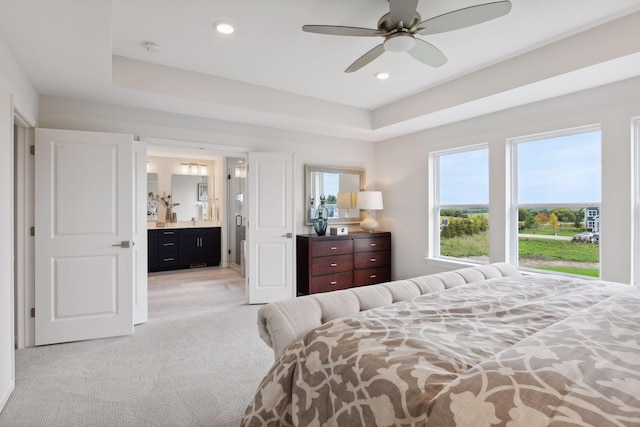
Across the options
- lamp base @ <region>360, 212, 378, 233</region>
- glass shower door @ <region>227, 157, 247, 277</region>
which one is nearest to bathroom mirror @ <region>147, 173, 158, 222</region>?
glass shower door @ <region>227, 157, 247, 277</region>

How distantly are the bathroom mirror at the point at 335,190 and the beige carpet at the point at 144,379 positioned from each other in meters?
2.13

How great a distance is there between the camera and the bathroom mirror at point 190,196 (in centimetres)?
755

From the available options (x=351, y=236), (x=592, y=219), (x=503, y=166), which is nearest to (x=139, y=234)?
(x=351, y=236)

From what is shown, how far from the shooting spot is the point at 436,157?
15.9 ft

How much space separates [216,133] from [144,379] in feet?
9.28

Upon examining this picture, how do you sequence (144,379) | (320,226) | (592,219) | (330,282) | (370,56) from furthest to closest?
1. (320,226)
2. (330,282)
3. (592,219)
4. (370,56)
5. (144,379)

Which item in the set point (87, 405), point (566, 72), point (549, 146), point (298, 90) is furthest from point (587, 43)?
point (87, 405)

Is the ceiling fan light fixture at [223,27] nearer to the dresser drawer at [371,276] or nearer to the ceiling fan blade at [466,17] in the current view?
the ceiling fan blade at [466,17]

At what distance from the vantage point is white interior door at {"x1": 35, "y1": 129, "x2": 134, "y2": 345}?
3.13 m

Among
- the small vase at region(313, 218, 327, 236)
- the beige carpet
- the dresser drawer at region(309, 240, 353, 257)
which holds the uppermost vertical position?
the small vase at region(313, 218, 327, 236)

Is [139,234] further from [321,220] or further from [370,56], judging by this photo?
[370,56]

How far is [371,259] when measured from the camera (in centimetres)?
507

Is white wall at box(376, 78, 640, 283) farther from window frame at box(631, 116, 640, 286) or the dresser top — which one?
the dresser top

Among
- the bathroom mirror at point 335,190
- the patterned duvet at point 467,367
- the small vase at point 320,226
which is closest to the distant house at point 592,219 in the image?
the patterned duvet at point 467,367
